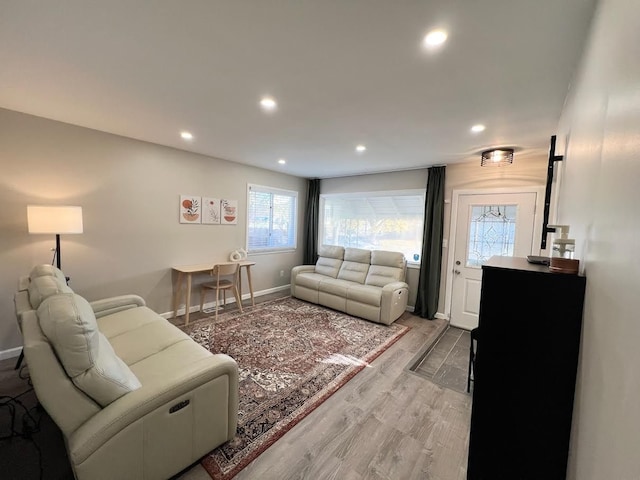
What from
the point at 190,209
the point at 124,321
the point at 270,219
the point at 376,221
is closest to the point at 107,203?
the point at 190,209

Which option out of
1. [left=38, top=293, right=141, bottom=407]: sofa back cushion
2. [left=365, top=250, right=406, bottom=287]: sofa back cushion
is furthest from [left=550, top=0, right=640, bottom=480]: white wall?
[left=365, top=250, right=406, bottom=287]: sofa back cushion

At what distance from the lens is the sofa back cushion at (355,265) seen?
4.75 meters

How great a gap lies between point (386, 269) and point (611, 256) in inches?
149

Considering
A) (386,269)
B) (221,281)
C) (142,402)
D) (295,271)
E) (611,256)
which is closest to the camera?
A: (611,256)

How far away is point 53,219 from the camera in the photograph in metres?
2.55

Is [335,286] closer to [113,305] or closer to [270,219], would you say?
[270,219]

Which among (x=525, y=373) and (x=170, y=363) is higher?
(x=525, y=373)

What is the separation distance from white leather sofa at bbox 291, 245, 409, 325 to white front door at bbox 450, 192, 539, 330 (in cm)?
81

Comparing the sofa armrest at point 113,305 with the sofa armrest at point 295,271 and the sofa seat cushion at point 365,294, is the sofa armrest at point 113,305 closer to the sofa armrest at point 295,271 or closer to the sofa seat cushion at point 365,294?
the sofa armrest at point 295,271

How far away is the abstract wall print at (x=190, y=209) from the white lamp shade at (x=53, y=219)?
4.34ft

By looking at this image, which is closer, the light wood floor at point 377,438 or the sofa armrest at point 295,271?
the light wood floor at point 377,438

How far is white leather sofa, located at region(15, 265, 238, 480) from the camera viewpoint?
1206 millimetres

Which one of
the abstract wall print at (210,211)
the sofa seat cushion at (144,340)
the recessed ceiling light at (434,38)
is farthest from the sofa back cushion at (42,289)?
the recessed ceiling light at (434,38)

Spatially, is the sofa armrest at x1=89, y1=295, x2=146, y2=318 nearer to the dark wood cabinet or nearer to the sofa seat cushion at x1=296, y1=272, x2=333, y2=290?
the sofa seat cushion at x1=296, y1=272, x2=333, y2=290
